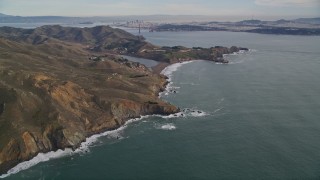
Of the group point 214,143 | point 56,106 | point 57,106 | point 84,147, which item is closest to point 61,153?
point 84,147

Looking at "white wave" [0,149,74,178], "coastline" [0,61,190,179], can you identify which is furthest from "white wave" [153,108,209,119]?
"white wave" [0,149,74,178]

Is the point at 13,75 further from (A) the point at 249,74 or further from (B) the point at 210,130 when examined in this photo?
(A) the point at 249,74

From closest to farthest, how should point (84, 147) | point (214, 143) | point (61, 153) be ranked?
1. point (61, 153)
2. point (214, 143)
3. point (84, 147)

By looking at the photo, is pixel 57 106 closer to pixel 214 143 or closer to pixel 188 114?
pixel 188 114

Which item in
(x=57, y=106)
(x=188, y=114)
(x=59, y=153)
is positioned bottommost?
(x=59, y=153)

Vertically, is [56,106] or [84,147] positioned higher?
[56,106]

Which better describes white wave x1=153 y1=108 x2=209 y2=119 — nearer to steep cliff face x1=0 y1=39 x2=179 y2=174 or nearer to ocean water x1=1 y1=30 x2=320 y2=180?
ocean water x1=1 y1=30 x2=320 y2=180

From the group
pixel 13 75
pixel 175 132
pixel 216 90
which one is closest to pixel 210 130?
pixel 175 132

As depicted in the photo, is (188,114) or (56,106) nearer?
(56,106)

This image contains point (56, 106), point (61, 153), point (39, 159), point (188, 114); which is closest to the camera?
point (39, 159)

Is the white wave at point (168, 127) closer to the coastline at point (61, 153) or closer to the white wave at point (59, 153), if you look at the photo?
the coastline at point (61, 153)
